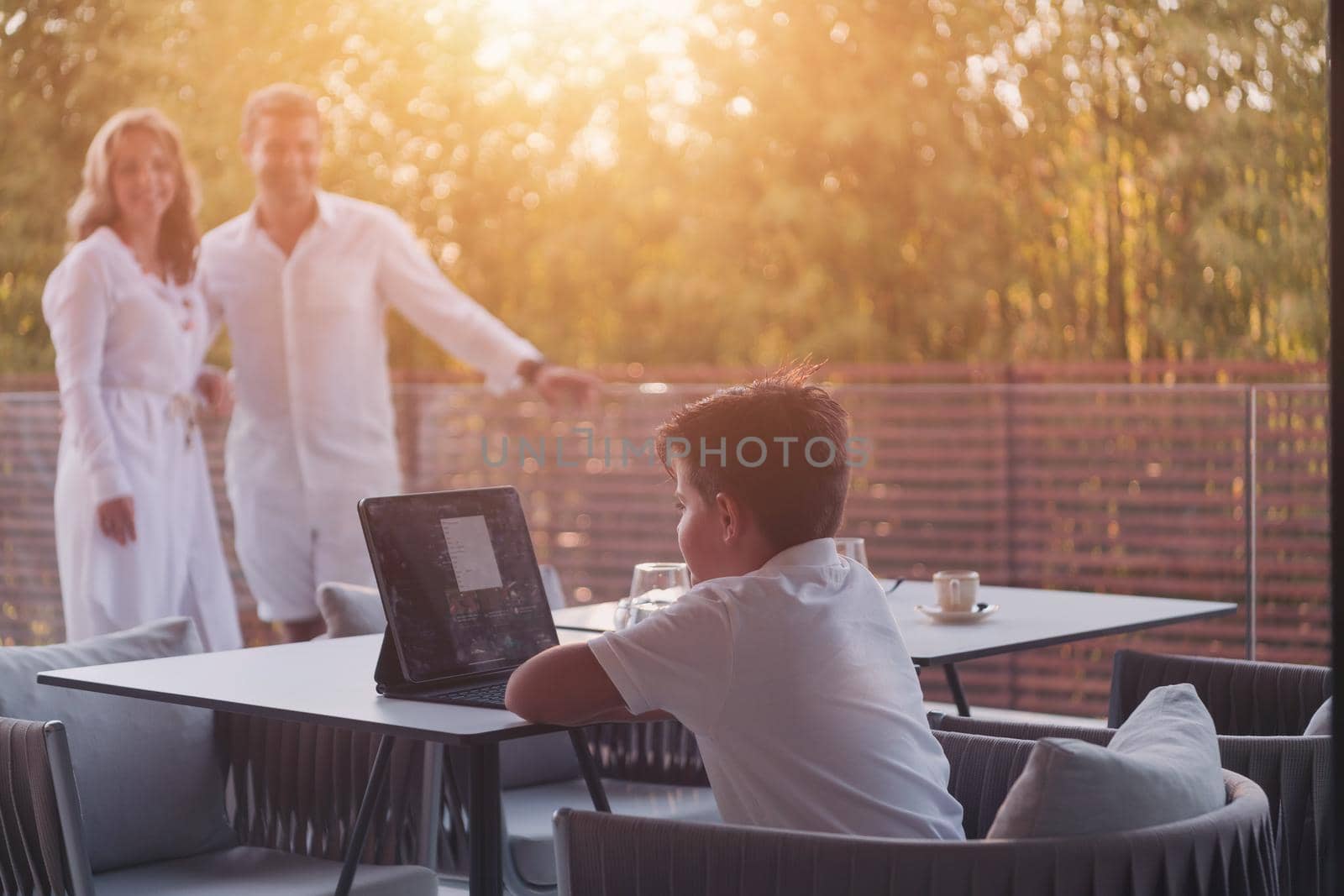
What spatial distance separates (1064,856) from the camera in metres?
1.68

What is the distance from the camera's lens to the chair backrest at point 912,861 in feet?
5.51

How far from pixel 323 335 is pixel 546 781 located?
7.06 ft

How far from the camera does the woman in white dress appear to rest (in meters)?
4.61

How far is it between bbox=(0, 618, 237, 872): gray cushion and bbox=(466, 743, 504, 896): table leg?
783mm

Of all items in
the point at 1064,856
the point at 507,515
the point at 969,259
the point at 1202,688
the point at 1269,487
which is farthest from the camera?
the point at 969,259

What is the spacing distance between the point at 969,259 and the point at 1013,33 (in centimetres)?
116

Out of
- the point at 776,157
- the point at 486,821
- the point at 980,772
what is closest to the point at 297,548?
the point at 486,821

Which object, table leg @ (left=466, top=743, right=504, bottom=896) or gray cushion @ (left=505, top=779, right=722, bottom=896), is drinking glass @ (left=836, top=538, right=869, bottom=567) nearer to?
gray cushion @ (left=505, top=779, right=722, bottom=896)

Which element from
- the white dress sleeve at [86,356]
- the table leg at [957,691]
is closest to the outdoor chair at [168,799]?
the table leg at [957,691]

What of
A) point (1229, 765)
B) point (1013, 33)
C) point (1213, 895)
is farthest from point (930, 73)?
point (1213, 895)

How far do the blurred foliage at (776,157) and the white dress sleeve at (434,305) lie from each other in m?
4.03

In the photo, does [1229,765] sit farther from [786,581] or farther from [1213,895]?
[786,581]

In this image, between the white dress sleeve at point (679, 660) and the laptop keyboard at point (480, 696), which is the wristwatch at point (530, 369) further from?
the white dress sleeve at point (679, 660)

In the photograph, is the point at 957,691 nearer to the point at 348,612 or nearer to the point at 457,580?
the point at 348,612
